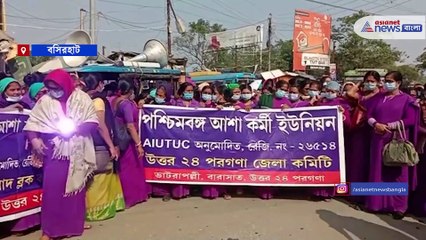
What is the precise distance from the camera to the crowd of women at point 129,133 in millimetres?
4656

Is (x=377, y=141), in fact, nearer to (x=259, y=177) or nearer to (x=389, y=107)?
(x=389, y=107)

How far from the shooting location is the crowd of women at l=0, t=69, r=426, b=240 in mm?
4656

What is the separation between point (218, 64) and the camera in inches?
Result: 1650

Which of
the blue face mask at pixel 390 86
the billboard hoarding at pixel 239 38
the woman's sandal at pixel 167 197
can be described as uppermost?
the billboard hoarding at pixel 239 38

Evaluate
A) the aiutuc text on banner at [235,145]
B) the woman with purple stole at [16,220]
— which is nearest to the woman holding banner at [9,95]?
the woman with purple stole at [16,220]

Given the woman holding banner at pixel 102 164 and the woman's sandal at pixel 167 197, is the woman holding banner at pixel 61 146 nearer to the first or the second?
the woman holding banner at pixel 102 164

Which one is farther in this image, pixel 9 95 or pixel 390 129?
pixel 390 129

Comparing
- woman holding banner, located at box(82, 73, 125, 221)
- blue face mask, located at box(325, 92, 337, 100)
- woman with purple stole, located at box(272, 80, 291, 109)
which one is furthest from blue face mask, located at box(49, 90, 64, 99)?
blue face mask, located at box(325, 92, 337, 100)

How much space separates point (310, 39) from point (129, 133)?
2590 cm

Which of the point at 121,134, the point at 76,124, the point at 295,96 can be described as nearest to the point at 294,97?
the point at 295,96

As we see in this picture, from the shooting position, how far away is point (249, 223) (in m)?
5.38

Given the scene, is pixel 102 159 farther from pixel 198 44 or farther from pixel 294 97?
pixel 198 44

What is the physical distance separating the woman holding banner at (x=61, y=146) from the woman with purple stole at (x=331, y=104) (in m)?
3.03

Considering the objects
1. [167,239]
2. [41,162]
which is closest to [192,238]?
[167,239]
